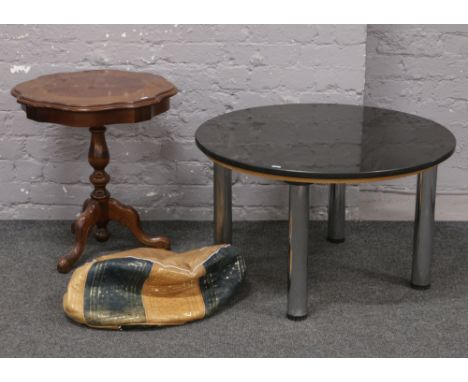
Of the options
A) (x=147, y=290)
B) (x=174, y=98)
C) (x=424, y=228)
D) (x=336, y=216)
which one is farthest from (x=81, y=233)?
(x=424, y=228)

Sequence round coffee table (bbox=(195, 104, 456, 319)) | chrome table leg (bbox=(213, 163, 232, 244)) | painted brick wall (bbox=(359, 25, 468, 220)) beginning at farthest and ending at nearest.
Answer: painted brick wall (bbox=(359, 25, 468, 220)) < chrome table leg (bbox=(213, 163, 232, 244)) < round coffee table (bbox=(195, 104, 456, 319))

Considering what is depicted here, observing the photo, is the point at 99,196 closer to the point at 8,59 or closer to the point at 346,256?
the point at 8,59

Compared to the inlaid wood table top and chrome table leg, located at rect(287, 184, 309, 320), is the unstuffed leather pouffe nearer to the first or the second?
chrome table leg, located at rect(287, 184, 309, 320)

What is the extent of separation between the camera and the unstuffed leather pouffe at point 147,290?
101 inches

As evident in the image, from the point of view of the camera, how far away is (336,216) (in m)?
3.15

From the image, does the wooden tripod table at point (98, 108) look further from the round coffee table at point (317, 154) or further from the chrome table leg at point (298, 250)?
the chrome table leg at point (298, 250)

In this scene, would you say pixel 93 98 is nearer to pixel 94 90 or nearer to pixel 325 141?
pixel 94 90

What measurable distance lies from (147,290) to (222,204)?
1.40ft

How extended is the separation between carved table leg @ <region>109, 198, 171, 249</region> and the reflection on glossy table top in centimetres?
47

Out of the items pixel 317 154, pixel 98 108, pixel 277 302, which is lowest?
pixel 277 302

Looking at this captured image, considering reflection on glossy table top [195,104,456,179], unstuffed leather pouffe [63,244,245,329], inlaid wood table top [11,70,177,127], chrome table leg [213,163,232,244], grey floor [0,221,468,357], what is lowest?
grey floor [0,221,468,357]

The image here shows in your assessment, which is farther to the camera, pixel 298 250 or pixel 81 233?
pixel 81 233

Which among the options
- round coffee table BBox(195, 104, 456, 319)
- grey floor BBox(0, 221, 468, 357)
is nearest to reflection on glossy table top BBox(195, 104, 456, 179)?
round coffee table BBox(195, 104, 456, 319)

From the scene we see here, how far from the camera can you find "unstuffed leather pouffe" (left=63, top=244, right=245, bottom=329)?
2566 mm
